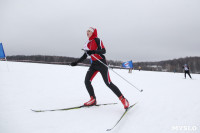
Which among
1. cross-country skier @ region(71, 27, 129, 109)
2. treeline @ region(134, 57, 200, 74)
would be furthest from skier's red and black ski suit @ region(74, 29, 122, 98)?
treeline @ region(134, 57, 200, 74)

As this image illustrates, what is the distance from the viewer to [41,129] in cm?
217

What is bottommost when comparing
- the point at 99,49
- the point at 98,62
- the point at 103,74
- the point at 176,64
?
the point at 176,64

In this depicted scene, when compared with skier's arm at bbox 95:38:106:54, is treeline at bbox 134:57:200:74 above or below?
below

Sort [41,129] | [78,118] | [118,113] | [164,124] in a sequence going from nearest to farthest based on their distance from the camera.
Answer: [41,129] < [164,124] < [78,118] < [118,113]

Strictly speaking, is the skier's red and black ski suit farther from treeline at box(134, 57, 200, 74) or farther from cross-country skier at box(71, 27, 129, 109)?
treeline at box(134, 57, 200, 74)

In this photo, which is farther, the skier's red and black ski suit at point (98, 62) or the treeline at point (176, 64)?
the treeline at point (176, 64)

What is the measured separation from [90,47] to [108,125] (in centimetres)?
186

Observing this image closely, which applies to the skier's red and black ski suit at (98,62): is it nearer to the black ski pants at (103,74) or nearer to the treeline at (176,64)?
the black ski pants at (103,74)

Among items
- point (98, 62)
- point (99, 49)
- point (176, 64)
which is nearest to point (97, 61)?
point (98, 62)

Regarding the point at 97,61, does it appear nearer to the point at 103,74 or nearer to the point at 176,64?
the point at 103,74

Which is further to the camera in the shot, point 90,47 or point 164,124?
point 90,47

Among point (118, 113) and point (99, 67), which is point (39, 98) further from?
point (118, 113)

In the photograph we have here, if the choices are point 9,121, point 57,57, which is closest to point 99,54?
point 9,121

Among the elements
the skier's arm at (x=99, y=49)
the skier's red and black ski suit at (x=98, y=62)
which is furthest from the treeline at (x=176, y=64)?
the skier's arm at (x=99, y=49)
